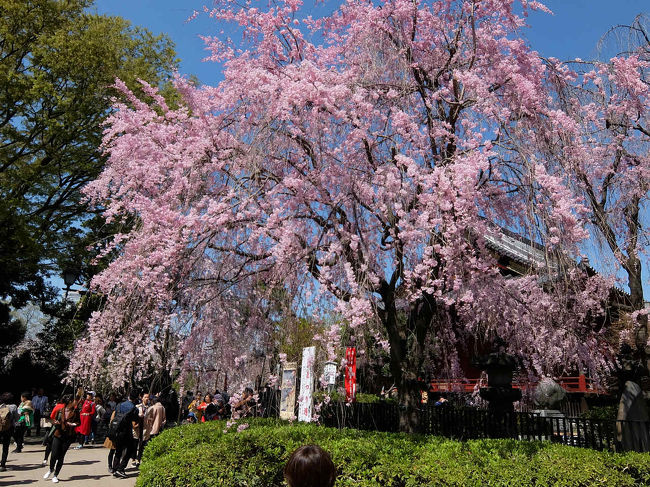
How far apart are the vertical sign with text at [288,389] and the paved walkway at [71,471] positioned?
2.99m

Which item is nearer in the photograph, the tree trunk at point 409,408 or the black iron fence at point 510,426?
the black iron fence at point 510,426

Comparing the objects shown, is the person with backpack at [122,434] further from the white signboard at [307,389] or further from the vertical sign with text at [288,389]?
the white signboard at [307,389]

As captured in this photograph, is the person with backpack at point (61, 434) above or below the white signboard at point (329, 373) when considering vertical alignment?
below

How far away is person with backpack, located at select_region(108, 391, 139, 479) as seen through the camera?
9.39m

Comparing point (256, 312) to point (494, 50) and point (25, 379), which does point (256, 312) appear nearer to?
point (494, 50)

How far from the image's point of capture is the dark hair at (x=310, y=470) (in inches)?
89.7

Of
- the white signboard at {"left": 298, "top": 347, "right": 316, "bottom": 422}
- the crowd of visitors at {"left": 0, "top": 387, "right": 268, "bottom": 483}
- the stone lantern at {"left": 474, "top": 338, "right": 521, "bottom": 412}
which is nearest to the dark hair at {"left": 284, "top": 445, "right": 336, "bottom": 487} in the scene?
the white signboard at {"left": 298, "top": 347, "right": 316, "bottom": 422}

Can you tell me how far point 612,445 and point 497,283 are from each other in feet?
9.73

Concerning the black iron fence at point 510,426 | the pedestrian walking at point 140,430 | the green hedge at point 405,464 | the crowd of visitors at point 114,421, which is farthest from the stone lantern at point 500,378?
the pedestrian walking at point 140,430

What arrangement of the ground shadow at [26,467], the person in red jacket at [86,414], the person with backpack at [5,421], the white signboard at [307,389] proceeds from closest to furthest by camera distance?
the white signboard at [307,389] < the person with backpack at [5,421] < the ground shadow at [26,467] < the person in red jacket at [86,414]

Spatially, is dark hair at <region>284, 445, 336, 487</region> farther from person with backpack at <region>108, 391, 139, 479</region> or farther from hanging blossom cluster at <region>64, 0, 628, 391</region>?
person with backpack at <region>108, 391, 139, 479</region>

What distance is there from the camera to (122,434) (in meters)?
9.47

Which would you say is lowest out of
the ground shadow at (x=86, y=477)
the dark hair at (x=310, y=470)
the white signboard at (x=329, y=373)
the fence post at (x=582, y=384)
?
the ground shadow at (x=86, y=477)

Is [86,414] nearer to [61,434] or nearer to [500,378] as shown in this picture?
[61,434]
